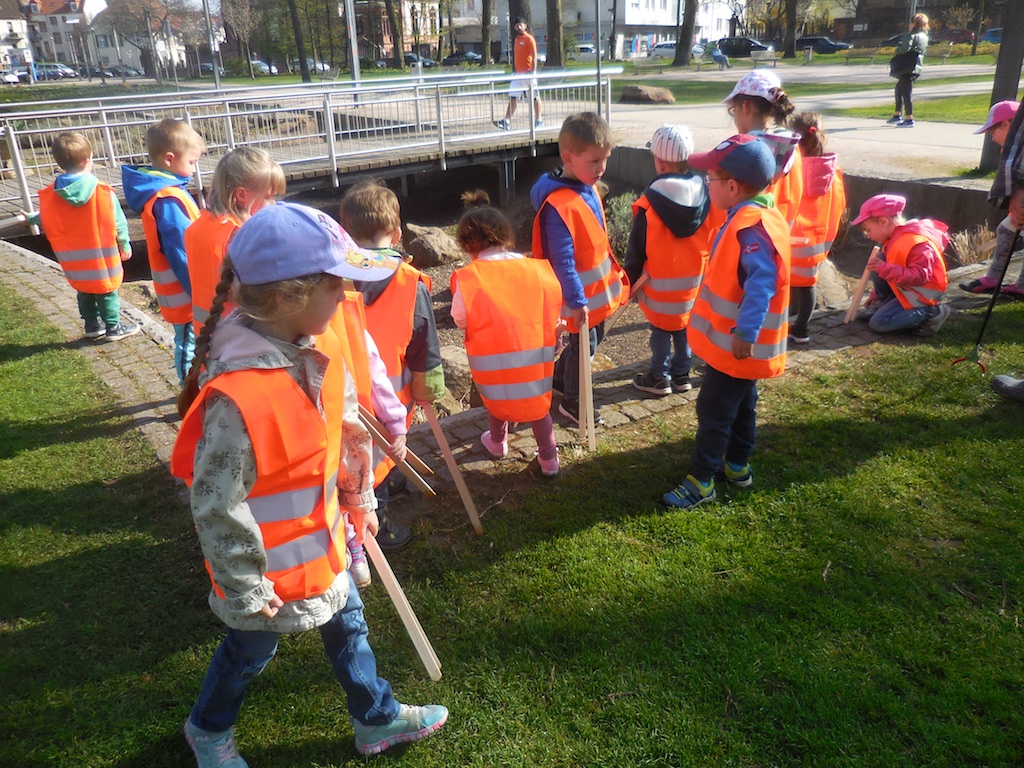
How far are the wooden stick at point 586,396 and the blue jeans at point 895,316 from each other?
9.31ft

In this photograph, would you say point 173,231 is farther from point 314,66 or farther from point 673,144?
point 314,66

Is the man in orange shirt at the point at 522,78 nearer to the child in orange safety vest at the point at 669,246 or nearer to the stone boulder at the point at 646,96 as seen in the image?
the stone boulder at the point at 646,96

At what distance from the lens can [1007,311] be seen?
20.5ft

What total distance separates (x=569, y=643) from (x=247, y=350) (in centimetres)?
179

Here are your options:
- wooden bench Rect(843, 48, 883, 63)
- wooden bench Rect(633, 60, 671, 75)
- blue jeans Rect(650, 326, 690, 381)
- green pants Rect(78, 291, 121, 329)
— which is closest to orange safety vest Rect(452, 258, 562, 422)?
blue jeans Rect(650, 326, 690, 381)

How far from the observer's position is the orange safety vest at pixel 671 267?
4820 mm

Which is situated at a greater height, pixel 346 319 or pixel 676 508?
pixel 346 319

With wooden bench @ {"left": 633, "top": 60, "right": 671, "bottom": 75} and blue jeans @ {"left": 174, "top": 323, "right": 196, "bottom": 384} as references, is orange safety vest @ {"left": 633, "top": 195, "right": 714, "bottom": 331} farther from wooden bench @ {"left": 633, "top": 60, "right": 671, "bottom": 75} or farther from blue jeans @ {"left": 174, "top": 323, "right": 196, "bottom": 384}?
wooden bench @ {"left": 633, "top": 60, "right": 671, "bottom": 75}

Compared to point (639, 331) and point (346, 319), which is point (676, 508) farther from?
point (639, 331)

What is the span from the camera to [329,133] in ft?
40.3

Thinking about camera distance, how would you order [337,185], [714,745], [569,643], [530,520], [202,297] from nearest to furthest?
1. [714,745]
2. [569,643]
3. [530,520]
4. [202,297]
5. [337,185]

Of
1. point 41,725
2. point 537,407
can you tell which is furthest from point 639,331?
point 41,725

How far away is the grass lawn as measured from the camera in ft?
8.54

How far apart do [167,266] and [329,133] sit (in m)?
8.06
